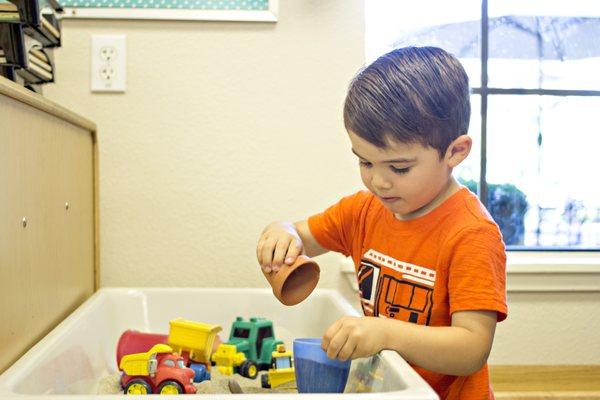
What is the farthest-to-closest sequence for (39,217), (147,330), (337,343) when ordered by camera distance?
1. (147,330)
2. (39,217)
3. (337,343)

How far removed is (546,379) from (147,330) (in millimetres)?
830

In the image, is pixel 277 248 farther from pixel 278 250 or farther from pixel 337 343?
pixel 337 343

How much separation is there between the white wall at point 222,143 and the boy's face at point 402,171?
542mm

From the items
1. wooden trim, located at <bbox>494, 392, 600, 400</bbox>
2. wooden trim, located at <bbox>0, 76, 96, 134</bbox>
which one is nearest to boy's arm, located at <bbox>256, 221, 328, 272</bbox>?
wooden trim, located at <bbox>0, 76, 96, 134</bbox>

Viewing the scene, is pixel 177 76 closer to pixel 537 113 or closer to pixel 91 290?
pixel 91 290

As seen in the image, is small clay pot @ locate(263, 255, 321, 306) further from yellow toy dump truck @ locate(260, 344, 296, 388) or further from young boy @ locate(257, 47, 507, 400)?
yellow toy dump truck @ locate(260, 344, 296, 388)

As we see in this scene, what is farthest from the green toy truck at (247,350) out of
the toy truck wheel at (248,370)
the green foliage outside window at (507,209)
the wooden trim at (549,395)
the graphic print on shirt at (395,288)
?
the green foliage outside window at (507,209)

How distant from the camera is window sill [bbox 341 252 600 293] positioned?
136 cm

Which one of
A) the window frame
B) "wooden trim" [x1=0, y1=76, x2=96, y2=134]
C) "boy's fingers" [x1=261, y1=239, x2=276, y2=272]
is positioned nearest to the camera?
"wooden trim" [x1=0, y1=76, x2=96, y2=134]

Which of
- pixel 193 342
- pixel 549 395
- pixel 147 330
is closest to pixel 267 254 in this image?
pixel 193 342

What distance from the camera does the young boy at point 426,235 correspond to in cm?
74

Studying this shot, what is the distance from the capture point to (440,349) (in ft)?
2.37

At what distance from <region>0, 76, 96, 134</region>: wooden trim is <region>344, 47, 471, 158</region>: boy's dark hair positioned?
→ 397 mm

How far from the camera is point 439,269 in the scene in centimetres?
82
